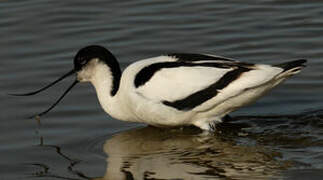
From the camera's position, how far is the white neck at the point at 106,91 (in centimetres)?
814

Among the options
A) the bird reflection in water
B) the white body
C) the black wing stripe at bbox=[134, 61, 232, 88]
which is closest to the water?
the bird reflection in water

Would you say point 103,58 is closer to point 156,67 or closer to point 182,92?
point 156,67

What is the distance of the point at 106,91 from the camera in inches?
324

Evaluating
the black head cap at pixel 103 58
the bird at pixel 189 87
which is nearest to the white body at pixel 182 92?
the bird at pixel 189 87

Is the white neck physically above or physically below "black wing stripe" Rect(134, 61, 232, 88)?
below

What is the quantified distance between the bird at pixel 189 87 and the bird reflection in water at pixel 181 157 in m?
0.20

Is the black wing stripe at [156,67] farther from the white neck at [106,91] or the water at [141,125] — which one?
the water at [141,125]

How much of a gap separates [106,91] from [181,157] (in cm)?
109

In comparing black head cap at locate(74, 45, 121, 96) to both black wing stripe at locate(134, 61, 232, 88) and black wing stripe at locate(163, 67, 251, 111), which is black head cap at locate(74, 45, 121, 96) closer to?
black wing stripe at locate(134, 61, 232, 88)

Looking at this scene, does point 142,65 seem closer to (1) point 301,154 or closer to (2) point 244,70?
(2) point 244,70

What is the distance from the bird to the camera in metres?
7.77

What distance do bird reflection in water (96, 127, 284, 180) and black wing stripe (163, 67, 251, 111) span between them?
36cm

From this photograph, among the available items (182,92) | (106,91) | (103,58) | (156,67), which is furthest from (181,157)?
(103,58)

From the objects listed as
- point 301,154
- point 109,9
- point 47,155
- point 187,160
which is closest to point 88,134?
point 47,155
